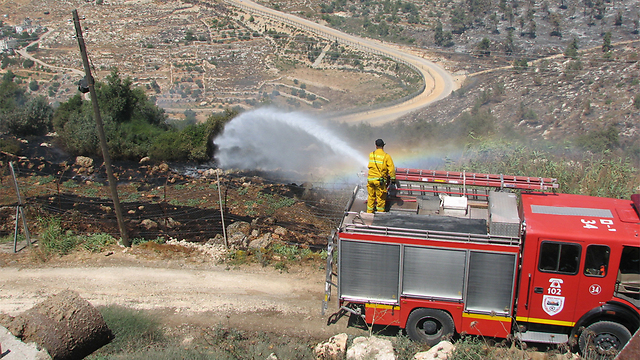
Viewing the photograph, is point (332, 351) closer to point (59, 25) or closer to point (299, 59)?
point (299, 59)

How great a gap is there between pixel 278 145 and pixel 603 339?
19169mm

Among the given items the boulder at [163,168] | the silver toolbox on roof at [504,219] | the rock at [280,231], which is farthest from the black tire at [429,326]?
the boulder at [163,168]

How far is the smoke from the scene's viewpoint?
2434cm

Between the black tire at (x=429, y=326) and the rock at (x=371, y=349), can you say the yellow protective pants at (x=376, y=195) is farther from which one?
the rock at (x=371, y=349)

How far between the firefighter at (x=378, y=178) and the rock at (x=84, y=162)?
1969cm

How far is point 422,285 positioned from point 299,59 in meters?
57.9

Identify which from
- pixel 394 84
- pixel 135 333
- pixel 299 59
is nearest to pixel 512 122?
pixel 394 84

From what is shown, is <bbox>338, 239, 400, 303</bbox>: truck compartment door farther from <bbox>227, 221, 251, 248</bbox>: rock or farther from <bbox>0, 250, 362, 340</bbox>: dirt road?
<bbox>227, 221, 251, 248</bbox>: rock

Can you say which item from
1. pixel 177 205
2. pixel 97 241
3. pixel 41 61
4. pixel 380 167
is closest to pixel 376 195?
pixel 380 167

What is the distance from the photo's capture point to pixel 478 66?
5806cm

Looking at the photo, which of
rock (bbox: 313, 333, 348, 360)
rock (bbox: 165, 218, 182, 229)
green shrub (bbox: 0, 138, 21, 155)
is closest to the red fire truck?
rock (bbox: 313, 333, 348, 360)

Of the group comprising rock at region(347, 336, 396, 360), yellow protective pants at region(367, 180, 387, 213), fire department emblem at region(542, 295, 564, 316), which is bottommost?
rock at region(347, 336, 396, 360)

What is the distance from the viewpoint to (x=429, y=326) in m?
9.84

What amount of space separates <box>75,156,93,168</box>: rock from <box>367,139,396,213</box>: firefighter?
64.6ft
